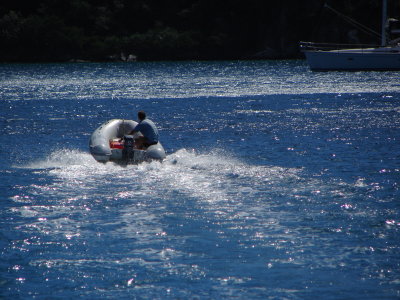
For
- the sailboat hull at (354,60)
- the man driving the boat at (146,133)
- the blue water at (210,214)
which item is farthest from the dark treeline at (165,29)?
the man driving the boat at (146,133)

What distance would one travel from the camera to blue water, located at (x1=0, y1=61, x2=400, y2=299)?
10047mm

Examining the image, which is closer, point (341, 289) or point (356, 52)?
point (341, 289)

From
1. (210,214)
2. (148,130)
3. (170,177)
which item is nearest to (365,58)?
(148,130)

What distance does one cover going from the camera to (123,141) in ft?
60.6

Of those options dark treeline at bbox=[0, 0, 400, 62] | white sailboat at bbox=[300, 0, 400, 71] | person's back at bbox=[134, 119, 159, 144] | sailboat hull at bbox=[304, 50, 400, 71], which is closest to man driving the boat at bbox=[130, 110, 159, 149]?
person's back at bbox=[134, 119, 159, 144]

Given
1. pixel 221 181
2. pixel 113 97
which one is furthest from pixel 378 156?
pixel 113 97

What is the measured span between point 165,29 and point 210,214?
83702mm

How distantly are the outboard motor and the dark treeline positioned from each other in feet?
245

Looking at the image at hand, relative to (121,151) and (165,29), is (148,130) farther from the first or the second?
(165,29)

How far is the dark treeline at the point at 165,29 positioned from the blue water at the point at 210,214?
6438cm

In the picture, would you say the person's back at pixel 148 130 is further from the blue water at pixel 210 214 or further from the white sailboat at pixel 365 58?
the white sailboat at pixel 365 58

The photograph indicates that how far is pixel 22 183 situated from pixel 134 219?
4.95 metres

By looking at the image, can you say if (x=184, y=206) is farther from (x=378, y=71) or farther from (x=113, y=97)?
(x=378, y=71)

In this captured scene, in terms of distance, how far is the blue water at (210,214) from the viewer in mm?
10047
